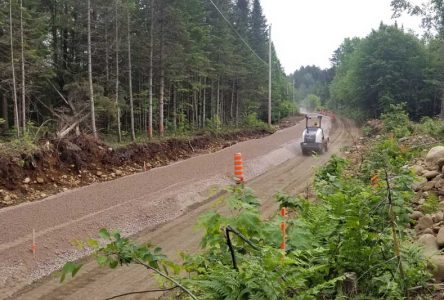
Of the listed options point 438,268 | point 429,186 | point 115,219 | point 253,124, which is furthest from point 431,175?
point 253,124

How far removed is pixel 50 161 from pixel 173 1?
1476 cm

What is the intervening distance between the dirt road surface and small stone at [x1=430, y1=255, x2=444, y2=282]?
8.16 ft

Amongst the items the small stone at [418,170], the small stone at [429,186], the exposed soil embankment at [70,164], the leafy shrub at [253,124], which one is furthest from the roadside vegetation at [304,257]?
the leafy shrub at [253,124]

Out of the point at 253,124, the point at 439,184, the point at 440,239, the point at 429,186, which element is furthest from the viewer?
the point at 253,124

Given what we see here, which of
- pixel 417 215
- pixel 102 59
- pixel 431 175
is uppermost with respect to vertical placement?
pixel 102 59

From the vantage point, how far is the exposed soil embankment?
13.6 metres

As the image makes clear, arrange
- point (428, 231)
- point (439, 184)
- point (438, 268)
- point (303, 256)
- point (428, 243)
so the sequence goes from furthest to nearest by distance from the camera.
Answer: point (439, 184) < point (428, 231) < point (428, 243) < point (303, 256) < point (438, 268)

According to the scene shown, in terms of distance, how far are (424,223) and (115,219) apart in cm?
851

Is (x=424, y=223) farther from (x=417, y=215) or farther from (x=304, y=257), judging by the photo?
(x=304, y=257)

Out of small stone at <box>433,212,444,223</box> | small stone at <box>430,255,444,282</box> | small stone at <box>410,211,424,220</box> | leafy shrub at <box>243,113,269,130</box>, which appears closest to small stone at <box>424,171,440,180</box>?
small stone at <box>410,211,424,220</box>

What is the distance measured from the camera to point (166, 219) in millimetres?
12148

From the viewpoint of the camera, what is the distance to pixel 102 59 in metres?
28.1

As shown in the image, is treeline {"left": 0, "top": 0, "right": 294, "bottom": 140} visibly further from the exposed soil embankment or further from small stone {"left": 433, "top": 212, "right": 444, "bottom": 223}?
small stone {"left": 433, "top": 212, "right": 444, "bottom": 223}

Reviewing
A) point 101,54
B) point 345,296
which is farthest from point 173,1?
point 345,296
